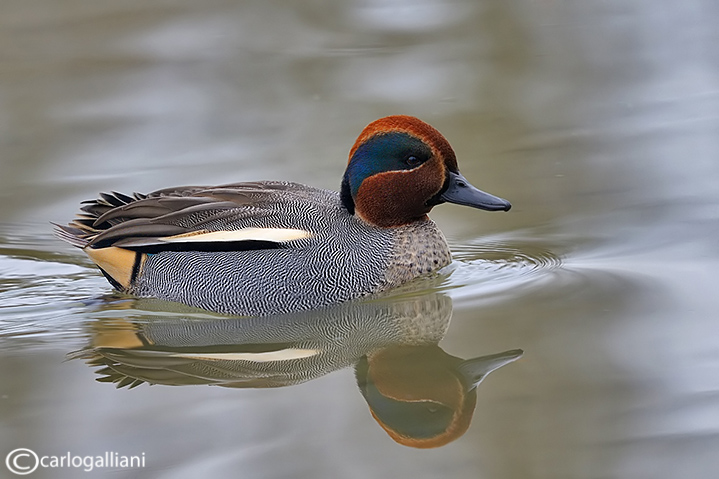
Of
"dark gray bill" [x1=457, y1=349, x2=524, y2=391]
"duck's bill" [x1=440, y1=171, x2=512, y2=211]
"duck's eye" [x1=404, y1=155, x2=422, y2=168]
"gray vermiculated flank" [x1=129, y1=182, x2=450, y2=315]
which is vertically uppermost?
"duck's eye" [x1=404, y1=155, x2=422, y2=168]

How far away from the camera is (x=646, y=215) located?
6.86m

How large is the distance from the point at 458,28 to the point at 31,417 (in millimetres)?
7130

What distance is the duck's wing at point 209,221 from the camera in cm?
599

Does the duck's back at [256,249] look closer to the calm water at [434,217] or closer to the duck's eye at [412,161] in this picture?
the calm water at [434,217]

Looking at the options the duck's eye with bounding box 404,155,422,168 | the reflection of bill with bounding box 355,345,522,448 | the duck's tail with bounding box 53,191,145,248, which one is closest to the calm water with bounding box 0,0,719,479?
the reflection of bill with bounding box 355,345,522,448

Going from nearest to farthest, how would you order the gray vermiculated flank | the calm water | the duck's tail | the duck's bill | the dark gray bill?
the calm water
the dark gray bill
the gray vermiculated flank
the duck's bill
the duck's tail

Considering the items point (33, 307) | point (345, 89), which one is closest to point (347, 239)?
point (33, 307)

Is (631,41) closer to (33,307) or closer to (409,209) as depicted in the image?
(409,209)

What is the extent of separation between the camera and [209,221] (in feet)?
19.8

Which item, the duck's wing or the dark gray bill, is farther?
the duck's wing

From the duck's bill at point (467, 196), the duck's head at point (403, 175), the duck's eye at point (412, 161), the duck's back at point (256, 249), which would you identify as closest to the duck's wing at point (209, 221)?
the duck's back at point (256, 249)

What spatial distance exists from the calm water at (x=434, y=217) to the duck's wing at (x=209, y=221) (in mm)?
416

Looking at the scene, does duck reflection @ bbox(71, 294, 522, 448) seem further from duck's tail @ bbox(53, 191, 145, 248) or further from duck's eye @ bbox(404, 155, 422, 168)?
duck's eye @ bbox(404, 155, 422, 168)

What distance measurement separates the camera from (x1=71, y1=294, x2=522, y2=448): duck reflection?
182 inches
